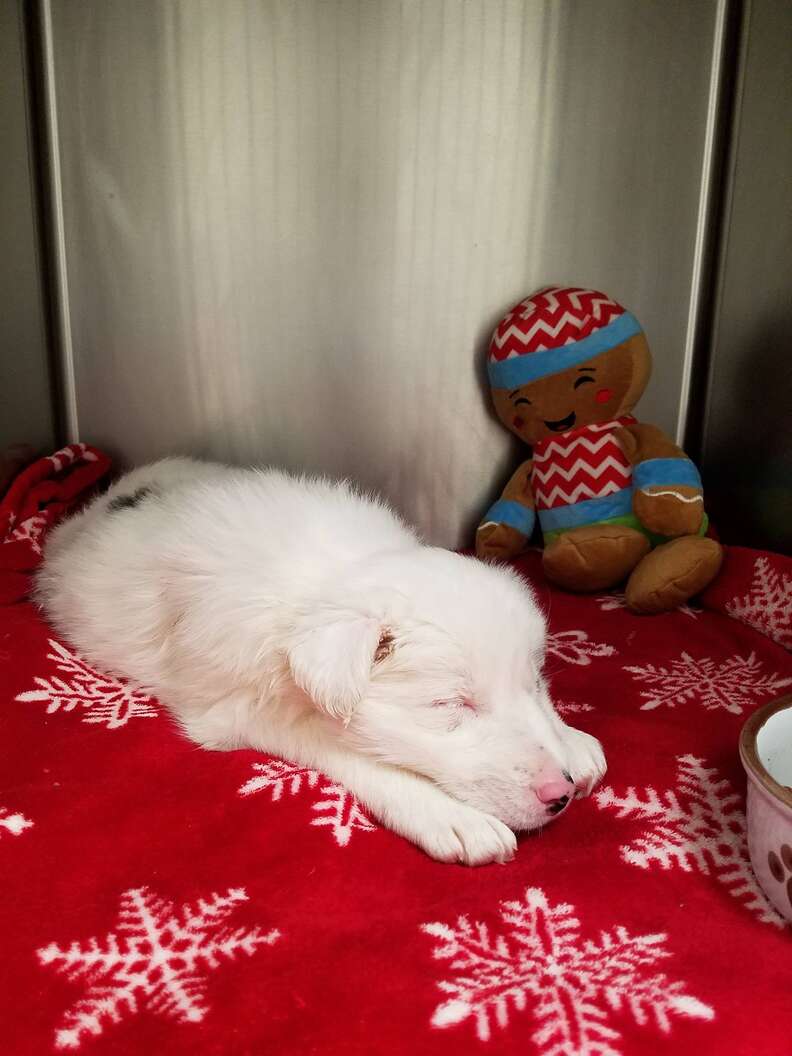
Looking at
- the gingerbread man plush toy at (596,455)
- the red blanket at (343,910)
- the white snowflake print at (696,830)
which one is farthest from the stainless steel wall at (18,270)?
the white snowflake print at (696,830)

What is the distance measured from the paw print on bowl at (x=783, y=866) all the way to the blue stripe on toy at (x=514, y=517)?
4.63ft

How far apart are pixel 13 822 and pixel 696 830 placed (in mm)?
916

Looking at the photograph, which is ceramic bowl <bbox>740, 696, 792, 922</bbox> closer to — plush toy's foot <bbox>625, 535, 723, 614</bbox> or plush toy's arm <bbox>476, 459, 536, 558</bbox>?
plush toy's foot <bbox>625, 535, 723, 614</bbox>

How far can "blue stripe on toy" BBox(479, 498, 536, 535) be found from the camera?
230 centimetres

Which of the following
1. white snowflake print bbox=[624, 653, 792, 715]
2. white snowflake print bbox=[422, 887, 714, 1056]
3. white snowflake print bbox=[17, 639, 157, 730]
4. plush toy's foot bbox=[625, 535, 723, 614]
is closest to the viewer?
white snowflake print bbox=[422, 887, 714, 1056]

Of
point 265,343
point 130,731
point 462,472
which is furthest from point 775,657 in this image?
point 265,343

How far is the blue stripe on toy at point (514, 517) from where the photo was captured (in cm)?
230

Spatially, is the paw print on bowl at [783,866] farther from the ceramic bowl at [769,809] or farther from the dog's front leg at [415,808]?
the dog's front leg at [415,808]

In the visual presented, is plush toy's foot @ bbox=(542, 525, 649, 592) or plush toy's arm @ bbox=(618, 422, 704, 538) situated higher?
plush toy's arm @ bbox=(618, 422, 704, 538)

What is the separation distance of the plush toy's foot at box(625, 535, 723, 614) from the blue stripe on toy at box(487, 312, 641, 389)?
532 millimetres

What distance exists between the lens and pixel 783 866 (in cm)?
92

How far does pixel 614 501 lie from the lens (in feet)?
6.97

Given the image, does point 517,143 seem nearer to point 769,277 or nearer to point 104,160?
point 769,277

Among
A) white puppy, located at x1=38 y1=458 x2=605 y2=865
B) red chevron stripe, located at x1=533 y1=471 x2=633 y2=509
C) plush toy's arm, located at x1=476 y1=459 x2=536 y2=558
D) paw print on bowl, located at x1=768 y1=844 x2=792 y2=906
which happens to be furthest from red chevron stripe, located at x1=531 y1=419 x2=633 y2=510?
paw print on bowl, located at x1=768 y1=844 x2=792 y2=906
